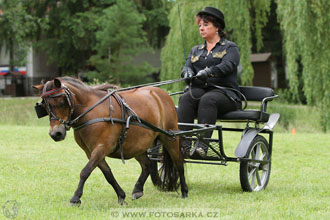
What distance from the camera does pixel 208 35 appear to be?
6898 mm

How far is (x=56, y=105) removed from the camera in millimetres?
5137

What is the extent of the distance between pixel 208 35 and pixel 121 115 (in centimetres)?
190

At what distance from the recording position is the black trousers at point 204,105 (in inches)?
259

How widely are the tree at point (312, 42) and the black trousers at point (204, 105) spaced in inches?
328

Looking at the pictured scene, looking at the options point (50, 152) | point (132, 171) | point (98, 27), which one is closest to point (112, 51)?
point (98, 27)

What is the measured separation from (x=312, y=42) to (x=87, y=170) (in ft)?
35.2

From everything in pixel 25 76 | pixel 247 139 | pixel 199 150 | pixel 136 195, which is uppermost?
pixel 247 139

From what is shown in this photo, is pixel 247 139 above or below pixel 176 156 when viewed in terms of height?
above

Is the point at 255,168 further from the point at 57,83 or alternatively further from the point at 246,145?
A: the point at 57,83

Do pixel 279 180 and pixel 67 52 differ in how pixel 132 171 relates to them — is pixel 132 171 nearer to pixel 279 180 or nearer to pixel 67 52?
pixel 279 180

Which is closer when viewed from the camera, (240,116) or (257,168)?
(240,116)

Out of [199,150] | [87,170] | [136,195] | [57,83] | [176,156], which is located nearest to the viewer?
[57,83]

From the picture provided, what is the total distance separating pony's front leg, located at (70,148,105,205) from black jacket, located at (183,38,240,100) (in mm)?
1951

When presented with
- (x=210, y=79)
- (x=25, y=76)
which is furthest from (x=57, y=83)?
(x=25, y=76)
